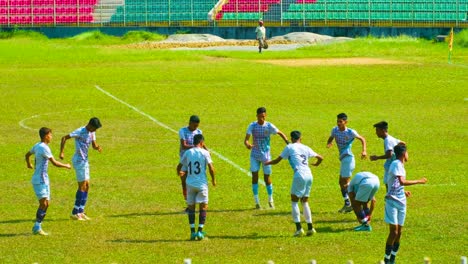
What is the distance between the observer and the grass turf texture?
1956 centimetres

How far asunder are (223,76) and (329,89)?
7.86 meters

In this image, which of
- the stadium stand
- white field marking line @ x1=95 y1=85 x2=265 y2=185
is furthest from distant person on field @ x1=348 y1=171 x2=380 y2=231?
the stadium stand

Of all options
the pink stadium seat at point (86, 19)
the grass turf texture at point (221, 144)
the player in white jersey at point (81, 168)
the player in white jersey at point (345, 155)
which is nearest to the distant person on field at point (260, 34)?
the grass turf texture at point (221, 144)

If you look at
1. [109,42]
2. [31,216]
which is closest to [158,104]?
[31,216]

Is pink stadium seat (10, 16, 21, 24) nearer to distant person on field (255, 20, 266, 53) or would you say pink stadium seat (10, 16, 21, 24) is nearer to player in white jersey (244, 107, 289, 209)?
distant person on field (255, 20, 266, 53)

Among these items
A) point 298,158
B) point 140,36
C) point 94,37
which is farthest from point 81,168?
point 94,37

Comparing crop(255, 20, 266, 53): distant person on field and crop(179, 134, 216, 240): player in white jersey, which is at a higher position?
crop(255, 20, 266, 53): distant person on field

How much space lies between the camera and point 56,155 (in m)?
31.4

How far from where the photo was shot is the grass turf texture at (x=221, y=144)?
1956cm

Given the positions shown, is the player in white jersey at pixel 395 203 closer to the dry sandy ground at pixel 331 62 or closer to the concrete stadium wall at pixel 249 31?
the dry sandy ground at pixel 331 62

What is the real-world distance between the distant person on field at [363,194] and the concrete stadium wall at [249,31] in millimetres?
58551

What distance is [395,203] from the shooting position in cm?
1781

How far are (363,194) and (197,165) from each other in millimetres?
3349

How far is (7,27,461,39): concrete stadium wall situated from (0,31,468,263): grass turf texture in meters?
7.47
